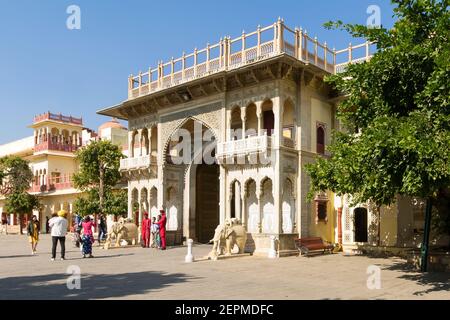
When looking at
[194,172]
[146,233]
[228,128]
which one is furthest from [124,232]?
[228,128]

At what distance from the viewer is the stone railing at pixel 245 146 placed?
18438mm

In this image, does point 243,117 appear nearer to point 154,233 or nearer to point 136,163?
point 154,233

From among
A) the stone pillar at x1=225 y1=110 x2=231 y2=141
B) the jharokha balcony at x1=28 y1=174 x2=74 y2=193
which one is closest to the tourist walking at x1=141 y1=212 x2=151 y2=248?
the stone pillar at x1=225 y1=110 x2=231 y2=141

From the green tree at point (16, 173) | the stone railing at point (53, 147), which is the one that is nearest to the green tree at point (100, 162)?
the green tree at point (16, 173)

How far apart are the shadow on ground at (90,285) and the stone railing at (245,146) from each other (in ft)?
25.0

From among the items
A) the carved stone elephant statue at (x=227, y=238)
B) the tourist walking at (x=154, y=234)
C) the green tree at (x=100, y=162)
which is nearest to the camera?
the carved stone elephant statue at (x=227, y=238)

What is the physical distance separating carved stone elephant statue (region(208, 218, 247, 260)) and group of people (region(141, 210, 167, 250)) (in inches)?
168

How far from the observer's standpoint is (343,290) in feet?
32.0

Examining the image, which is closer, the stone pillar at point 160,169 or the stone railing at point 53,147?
the stone pillar at point 160,169

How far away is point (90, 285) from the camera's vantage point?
10297 millimetres

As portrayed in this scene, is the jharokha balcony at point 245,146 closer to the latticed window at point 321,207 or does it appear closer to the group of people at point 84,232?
the latticed window at point 321,207

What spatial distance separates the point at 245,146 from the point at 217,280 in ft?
28.6
